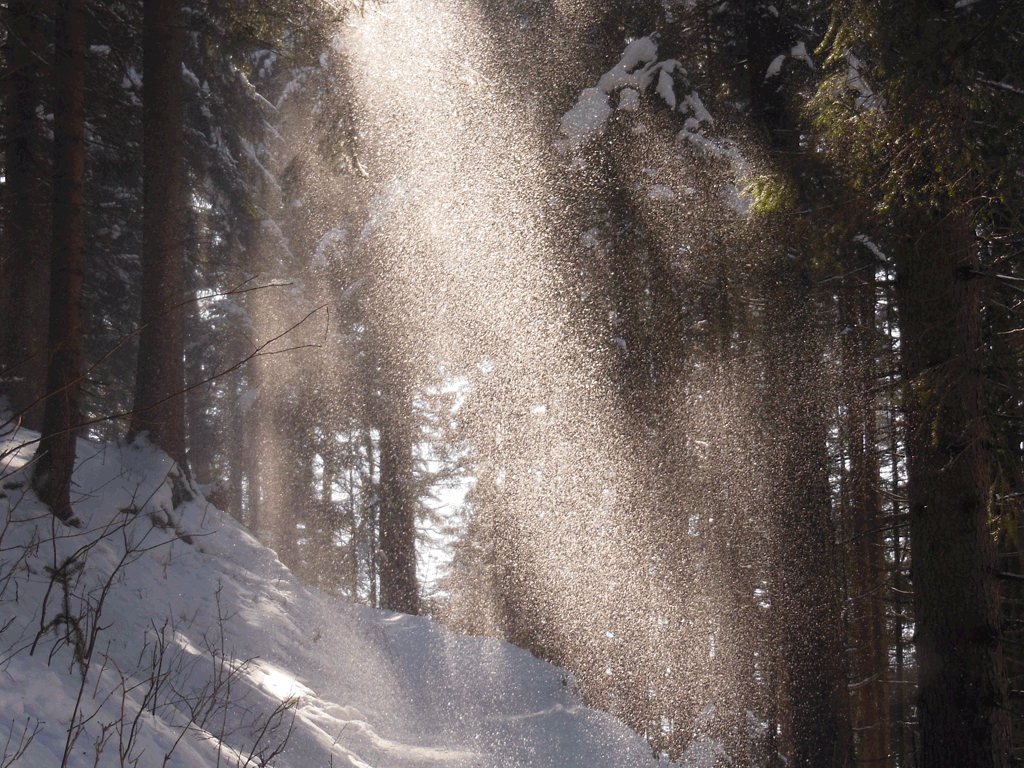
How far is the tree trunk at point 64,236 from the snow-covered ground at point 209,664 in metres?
0.29

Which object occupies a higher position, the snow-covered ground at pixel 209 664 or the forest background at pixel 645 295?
the forest background at pixel 645 295

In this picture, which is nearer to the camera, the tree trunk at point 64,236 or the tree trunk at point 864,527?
the tree trunk at point 64,236

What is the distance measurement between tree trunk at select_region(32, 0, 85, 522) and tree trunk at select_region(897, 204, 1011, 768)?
24.3 ft

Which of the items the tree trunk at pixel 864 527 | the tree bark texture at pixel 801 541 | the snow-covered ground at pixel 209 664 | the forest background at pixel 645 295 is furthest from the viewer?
the tree trunk at pixel 864 527

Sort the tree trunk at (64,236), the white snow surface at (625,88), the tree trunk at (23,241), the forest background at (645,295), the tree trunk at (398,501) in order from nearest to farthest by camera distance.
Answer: the forest background at (645,295) → the tree trunk at (64,236) → the tree trunk at (23,241) → the white snow surface at (625,88) → the tree trunk at (398,501)

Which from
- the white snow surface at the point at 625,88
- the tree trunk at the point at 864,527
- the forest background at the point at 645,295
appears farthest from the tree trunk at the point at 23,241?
the tree trunk at the point at 864,527

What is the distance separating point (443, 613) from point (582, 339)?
19.5 metres

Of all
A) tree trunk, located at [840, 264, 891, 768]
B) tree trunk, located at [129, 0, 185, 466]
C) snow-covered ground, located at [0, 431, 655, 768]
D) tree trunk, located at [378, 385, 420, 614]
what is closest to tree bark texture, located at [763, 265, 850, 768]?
tree trunk, located at [840, 264, 891, 768]

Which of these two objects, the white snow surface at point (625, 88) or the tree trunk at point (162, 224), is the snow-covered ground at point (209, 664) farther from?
the white snow surface at point (625, 88)

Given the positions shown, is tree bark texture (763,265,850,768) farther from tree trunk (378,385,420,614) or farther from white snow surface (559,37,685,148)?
tree trunk (378,385,420,614)

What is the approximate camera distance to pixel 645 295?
10133 millimetres

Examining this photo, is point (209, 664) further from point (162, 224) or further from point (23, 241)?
point (23, 241)

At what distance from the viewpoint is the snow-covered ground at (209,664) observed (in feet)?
11.0

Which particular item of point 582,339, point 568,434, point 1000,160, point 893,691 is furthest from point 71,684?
point 893,691
